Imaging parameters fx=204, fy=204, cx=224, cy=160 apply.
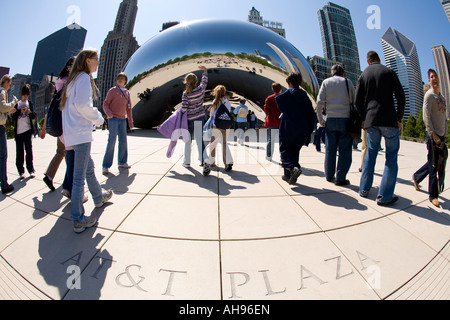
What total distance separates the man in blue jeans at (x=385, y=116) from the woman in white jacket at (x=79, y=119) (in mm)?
3298

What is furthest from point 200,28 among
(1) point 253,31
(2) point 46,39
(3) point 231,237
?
(2) point 46,39

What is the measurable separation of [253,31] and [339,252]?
45.9ft

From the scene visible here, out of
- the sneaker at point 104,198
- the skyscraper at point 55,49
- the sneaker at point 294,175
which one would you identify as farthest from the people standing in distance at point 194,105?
the skyscraper at point 55,49

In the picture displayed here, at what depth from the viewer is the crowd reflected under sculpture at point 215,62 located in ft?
38.9

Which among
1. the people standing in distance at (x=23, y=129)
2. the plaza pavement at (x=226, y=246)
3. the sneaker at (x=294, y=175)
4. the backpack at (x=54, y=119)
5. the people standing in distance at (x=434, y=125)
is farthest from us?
the people standing in distance at (x=23, y=129)

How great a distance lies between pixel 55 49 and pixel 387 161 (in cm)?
16824

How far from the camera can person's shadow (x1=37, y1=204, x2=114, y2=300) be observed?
1303 millimetres

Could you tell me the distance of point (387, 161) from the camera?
2.63 metres

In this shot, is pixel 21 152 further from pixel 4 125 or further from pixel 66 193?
pixel 66 193

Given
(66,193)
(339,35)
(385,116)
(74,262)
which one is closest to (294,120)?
(385,116)

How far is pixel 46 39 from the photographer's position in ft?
404

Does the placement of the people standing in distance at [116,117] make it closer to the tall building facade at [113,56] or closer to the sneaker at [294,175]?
the sneaker at [294,175]

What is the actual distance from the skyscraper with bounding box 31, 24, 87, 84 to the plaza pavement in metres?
153
